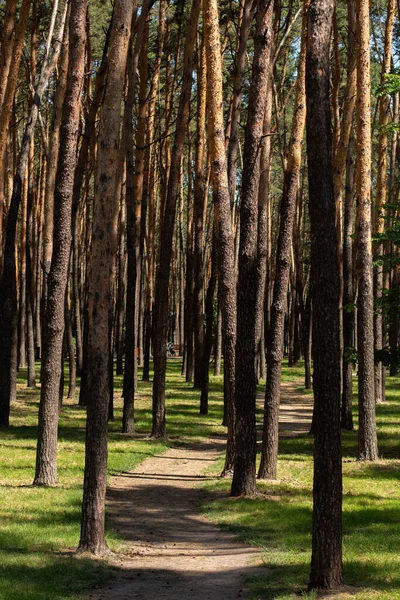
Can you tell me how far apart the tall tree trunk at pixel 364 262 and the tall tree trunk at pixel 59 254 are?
546 cm

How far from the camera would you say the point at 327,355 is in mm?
7672

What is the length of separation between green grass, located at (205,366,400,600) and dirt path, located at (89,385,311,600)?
0.88 ft

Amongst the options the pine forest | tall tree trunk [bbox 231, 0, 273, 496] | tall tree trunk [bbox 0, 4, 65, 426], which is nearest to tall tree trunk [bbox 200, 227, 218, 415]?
the pine forest

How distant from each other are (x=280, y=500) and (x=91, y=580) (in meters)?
4.54

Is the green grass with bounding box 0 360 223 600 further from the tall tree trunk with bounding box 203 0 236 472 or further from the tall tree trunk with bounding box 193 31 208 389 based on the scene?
the tall tree trunk with bounding box 193 31 208 389

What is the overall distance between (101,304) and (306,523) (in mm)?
3670

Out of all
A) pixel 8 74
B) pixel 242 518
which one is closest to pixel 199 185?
pixel 8 74

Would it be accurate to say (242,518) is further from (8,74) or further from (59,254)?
(8,74)

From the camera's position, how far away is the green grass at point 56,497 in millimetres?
8148

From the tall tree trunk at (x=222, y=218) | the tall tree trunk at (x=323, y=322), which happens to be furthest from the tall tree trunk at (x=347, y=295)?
the tall tree trunk at (x=323, y=322)

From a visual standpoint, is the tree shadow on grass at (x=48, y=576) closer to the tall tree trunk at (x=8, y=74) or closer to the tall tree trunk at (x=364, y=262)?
the tall tree trunk at (x=364, y=262)

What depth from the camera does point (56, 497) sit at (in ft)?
39.4

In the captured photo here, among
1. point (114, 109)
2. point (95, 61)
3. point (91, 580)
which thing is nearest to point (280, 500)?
point (91, 580)

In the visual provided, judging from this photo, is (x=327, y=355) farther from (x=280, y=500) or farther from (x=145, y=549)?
(x=280, y=500)
